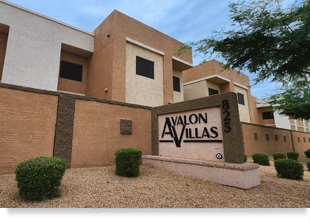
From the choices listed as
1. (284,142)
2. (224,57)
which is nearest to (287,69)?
(224,57)

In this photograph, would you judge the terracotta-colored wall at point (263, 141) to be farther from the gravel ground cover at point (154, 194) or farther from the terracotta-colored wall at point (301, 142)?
the gravel ground cover at point (154, 194)

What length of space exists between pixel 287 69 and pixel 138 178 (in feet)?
23.0

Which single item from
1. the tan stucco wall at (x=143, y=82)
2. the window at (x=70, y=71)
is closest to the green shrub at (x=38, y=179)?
the tan stucco wall at (x=143, y=82)

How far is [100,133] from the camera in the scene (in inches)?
320

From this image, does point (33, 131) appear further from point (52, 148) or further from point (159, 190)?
point (159, 190)

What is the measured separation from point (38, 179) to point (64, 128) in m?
3.37

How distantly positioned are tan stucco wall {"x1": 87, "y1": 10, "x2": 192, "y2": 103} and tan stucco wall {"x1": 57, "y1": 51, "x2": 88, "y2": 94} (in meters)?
0.70

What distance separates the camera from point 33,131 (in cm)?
661

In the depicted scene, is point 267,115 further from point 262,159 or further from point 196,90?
point 262,159

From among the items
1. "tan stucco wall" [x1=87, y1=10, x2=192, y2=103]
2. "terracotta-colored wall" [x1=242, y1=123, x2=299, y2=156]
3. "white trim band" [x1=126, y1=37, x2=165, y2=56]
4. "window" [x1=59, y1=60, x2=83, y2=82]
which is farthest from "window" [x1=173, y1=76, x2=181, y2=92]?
"window" [x1=59, y1=60, x2=83, y2=82]

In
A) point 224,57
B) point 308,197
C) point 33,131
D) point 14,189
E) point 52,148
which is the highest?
point 224,57

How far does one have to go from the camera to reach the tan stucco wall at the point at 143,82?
14391 millimetres

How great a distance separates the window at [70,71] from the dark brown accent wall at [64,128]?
8.81 meters

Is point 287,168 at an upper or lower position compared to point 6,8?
lower
